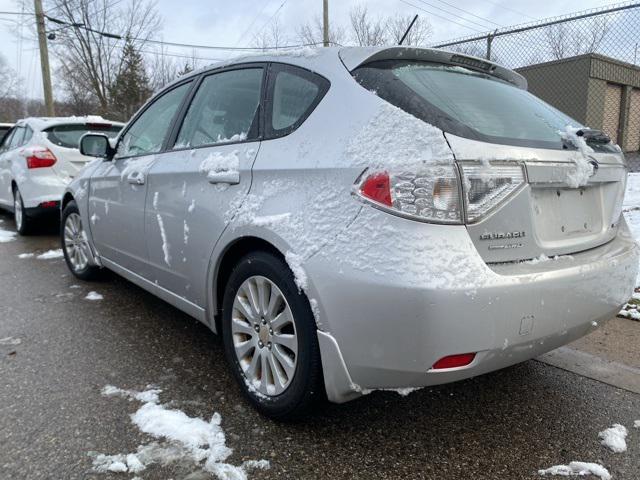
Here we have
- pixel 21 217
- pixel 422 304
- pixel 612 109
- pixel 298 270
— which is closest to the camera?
pixel 422 304

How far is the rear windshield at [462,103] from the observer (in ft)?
6.43

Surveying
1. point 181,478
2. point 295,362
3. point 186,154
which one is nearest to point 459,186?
point 295,362

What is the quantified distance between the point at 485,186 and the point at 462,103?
451 millimetres

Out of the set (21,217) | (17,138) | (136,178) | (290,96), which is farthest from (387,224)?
(17,138)

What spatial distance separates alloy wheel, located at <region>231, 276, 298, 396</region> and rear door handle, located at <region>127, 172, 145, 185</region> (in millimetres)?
1293

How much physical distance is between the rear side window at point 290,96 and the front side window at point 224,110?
0.38ft

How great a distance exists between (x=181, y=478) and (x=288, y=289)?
829mm

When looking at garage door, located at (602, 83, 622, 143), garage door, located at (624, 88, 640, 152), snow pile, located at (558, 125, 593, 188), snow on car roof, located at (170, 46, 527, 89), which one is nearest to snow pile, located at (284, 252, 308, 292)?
snow on car roof, located at (170, 46, 527, 89)

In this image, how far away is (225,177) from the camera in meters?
2.48

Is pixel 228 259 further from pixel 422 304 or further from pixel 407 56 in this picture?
pixel 407 56

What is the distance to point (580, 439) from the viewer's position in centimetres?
225

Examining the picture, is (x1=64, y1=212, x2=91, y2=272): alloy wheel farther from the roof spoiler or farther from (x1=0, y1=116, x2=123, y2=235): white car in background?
the roof spoiler

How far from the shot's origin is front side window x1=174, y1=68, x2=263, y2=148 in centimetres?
260

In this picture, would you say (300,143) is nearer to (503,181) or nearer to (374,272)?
(374,272)
